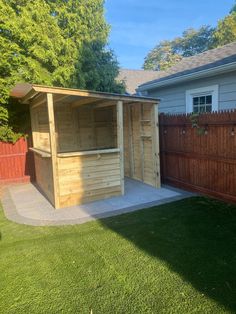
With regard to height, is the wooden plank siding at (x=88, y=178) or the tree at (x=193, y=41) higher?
the tree at (x=193, y=41)

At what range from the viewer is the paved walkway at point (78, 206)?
456 centimetres

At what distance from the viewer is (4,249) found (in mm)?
3445

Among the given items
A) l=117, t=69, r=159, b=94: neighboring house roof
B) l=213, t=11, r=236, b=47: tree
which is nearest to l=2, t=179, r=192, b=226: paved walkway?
l=117, t=69, r=159, b=94: neighboring house roof

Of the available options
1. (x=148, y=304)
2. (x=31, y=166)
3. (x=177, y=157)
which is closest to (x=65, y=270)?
(x=148, y=304)

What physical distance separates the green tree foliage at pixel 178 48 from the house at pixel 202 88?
78.6 feet

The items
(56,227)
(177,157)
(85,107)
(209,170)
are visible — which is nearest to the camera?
(56,227)

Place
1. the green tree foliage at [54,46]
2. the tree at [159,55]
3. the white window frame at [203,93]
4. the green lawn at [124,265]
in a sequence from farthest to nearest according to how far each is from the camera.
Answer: the tree at [159,55] < the green tree foliage at [54,46] < the white window frame at [203,93] < the green lawn at [124,265]

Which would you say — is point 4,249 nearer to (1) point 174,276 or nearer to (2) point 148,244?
(2) point 148,244

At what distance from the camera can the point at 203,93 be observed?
274 inches

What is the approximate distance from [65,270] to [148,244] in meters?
1.18

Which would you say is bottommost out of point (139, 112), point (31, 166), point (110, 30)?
point (31, 166)

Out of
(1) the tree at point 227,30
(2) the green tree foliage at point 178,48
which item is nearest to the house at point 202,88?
(1) the tree at point 227,30

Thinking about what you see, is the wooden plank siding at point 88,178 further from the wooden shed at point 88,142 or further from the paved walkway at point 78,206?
the paved walkway at point 78,206

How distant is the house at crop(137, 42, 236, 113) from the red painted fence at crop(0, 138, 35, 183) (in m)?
4.82
